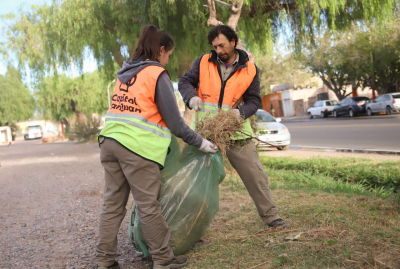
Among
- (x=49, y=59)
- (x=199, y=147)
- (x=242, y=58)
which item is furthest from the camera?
(x=49, y=59)

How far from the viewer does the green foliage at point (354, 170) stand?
689 cm

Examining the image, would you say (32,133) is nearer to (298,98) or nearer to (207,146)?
(298,98)

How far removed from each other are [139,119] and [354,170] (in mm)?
5679

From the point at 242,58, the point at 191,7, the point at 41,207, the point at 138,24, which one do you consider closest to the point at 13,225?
the point at 41,207

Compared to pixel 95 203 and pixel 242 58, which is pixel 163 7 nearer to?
pixel 95 203

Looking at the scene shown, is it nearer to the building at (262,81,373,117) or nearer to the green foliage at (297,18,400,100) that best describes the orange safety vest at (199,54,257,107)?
the green foliage at (297,18,400,100)

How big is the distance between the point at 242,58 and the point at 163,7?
6750mm

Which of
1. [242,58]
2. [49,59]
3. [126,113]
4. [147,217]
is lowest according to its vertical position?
[147,217]

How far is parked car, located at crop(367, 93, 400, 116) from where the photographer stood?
26812 mm

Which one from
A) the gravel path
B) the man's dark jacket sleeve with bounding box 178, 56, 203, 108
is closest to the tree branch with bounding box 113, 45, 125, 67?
the gravel path

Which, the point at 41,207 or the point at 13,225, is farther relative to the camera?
the point at 41,207

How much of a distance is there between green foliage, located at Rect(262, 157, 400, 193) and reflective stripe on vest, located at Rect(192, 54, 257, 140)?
327 centimetres

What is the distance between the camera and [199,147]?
3.33 m

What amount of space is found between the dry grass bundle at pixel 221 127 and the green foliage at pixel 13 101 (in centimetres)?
5258
